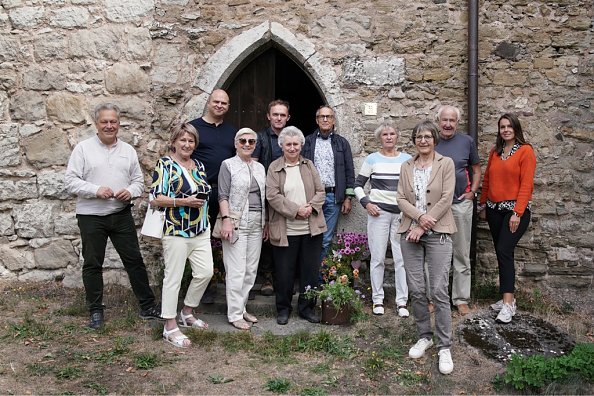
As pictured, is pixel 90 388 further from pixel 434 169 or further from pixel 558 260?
pixel 558 260

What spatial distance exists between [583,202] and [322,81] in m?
2.86

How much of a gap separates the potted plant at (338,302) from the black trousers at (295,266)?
0.12 meters

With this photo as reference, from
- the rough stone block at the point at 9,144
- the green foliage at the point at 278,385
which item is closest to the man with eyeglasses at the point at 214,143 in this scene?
the green foliage at the point at 278,385

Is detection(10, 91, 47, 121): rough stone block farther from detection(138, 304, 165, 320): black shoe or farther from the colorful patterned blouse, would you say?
detection(138, 304, 165, 320): black shoe

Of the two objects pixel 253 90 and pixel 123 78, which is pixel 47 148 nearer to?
pixel 123 78

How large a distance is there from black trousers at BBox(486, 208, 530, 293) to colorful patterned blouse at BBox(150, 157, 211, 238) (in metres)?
2.57

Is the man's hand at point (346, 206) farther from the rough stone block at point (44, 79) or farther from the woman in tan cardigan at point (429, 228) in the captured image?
the rough stone block at point (44, 79)

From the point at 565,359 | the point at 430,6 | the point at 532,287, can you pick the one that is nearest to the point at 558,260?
the point at 532,287

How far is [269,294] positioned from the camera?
5016 millimetres

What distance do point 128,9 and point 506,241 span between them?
4.22m

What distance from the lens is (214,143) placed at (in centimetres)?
459

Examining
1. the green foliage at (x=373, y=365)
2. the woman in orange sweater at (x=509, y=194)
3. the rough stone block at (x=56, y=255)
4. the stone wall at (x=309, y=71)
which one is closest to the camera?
the green foliage at (x=373, y=365)

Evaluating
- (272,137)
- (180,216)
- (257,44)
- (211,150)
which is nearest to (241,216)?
(180,216)

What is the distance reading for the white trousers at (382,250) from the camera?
14.9ft
